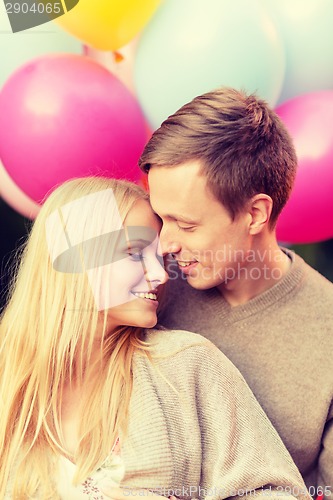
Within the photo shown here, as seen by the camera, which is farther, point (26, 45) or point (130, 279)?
point (26, 45)

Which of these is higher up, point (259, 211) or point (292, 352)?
point (259, 211)

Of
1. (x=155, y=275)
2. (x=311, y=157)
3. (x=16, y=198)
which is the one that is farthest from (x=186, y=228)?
(x=16, y=198)

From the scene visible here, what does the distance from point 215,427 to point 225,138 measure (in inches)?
23.7

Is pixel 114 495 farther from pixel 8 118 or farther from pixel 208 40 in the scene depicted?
pixel 208 40

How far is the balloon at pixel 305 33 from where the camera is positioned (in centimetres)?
155

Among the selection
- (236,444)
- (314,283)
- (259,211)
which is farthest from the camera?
(314,283)

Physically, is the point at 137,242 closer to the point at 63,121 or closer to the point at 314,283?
the point at 63,121

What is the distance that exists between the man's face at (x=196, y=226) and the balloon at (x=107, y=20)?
32 centimetres

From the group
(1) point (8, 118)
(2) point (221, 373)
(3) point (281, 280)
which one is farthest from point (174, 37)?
(2) point (221, 373)

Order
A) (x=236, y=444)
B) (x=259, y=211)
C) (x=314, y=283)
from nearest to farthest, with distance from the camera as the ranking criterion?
(x=236, y=444), (x=259, y=211), (x=314, y=283)

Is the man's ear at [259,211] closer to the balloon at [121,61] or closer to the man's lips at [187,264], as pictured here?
the man's lips at [187,264]

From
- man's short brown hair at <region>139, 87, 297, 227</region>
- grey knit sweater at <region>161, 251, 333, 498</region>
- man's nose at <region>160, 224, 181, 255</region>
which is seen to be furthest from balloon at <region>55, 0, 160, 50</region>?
grey knit sweater at <region>161, 251, 333, 498</region>

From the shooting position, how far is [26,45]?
1.54 m

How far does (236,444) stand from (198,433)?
8cm
